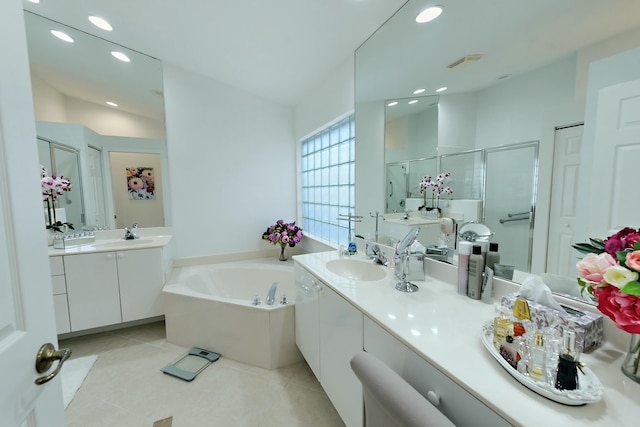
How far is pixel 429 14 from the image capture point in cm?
142

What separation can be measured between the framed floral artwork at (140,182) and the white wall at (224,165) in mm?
239

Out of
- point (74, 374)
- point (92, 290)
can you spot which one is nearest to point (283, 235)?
point (92, 290)

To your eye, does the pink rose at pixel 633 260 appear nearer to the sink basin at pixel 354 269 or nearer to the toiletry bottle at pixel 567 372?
the toiletry bottle at pixel 567 372

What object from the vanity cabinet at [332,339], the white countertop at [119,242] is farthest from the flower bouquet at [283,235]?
the vanity cabinet at [332,339]

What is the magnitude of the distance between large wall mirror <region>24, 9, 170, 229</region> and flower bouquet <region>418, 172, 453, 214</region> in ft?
8.36

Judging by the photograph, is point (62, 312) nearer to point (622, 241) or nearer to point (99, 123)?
point (99, 123)

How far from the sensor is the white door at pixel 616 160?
754mm

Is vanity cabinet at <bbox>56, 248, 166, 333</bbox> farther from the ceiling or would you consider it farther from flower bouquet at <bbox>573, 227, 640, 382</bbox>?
flower bouquet at <bbox>573, 227, 640, 382</bbox>

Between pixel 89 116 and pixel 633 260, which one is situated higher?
pixel 89 116

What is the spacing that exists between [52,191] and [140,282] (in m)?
1.11

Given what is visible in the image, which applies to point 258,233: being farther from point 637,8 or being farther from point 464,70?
point 637,8

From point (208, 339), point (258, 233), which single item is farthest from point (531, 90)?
point (258, 233)

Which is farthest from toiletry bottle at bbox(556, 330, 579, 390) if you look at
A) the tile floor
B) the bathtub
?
the bathtub

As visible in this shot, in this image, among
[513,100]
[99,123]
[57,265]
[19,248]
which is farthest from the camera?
[99,123]
